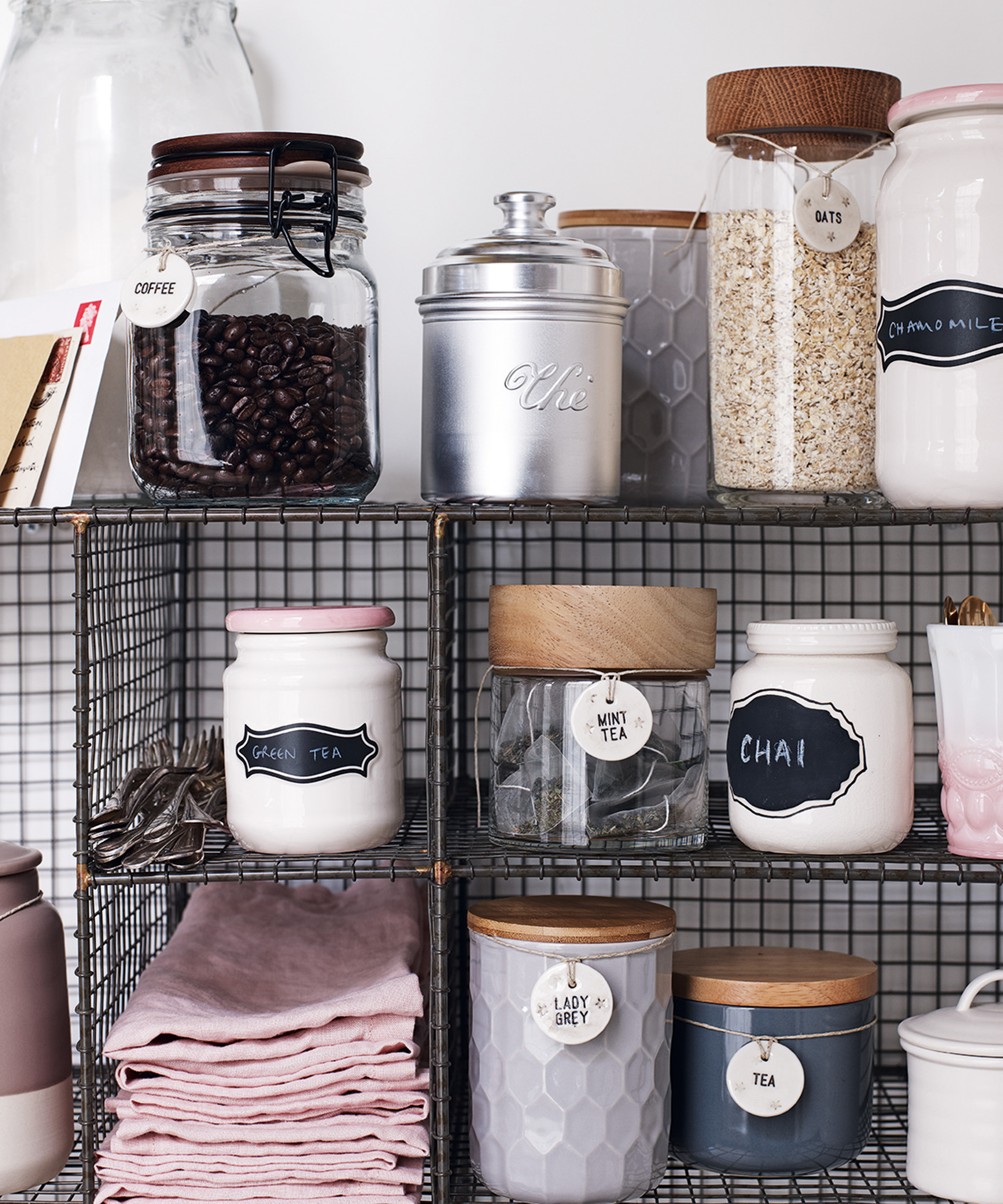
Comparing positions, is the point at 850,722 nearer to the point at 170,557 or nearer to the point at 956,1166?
the point at 956,1166

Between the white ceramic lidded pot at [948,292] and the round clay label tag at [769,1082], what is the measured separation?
472 millimetres

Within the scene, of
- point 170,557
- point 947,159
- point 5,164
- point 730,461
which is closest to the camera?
point 947,159

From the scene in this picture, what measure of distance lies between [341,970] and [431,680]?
309 mm

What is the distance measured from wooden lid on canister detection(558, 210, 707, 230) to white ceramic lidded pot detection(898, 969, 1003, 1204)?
73 cm

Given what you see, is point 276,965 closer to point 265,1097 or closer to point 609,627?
point 265,1097

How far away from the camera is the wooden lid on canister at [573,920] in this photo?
3.10ft

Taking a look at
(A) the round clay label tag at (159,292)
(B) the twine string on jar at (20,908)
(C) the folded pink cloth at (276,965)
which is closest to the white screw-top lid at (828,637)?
(C) the folded pink cloth at (276,965)

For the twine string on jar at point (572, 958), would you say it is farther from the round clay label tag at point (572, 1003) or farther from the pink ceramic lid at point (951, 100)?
the pink ceramic lid at point (951, 100)

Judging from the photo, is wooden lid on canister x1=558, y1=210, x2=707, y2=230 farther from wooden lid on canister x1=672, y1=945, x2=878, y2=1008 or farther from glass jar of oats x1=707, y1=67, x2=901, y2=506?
wooden lid on canister x1=672, y1=945, x2=878, y2=1008

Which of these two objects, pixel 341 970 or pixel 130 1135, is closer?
pixel 130 1135

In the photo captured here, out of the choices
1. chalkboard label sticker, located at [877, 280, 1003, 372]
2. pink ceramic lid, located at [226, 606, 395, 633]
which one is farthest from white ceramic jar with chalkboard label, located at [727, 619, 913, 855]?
pink ceramic lid, located at [226, 606, 395, 633]

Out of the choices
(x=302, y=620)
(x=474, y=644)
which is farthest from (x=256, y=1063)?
(x=474, y=644)

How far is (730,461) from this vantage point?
3.26ft

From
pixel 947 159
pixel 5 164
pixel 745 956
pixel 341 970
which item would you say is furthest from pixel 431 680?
pixel 5 164
